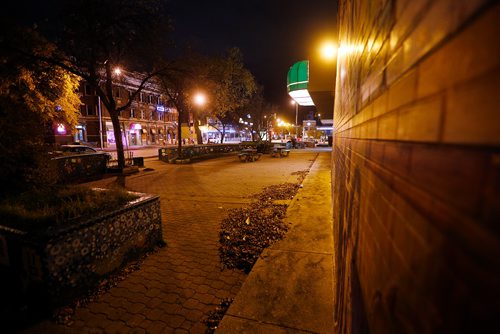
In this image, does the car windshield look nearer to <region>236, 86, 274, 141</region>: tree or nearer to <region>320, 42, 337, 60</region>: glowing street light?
<region>320, 42, 337, 60</region>: glowing street light

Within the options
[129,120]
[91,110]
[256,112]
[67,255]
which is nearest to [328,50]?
[67,255]

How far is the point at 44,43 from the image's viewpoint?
1135cm

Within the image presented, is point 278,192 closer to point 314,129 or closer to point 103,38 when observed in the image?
point 103,38

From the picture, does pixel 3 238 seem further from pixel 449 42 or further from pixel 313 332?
pixel 449 42

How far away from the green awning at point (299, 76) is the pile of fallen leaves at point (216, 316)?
380 inches

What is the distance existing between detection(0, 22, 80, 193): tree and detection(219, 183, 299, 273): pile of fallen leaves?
408cm

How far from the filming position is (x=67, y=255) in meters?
3.33

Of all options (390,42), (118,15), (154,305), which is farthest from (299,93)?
(390,42)

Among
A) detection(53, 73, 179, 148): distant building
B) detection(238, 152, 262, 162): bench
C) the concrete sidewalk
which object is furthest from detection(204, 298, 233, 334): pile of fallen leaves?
detection(53, 73, 179, 148): distant building

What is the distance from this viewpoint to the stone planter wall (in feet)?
10.5

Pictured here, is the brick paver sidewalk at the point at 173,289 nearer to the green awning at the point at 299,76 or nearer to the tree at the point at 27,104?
the tree at the point at 27,104

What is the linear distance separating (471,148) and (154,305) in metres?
3.86

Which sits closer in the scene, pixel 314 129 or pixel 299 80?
pixel 299 80

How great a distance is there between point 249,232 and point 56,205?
3.52 m
